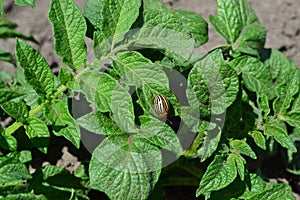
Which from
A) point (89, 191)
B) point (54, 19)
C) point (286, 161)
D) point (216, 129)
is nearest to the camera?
point (54, 19)

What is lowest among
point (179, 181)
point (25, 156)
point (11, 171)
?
point (179, 181)

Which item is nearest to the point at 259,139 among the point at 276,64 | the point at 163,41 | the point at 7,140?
the point at 163,41

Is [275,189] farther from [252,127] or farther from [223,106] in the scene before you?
[223,106]


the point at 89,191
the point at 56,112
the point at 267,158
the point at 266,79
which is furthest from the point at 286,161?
the point at 56,112

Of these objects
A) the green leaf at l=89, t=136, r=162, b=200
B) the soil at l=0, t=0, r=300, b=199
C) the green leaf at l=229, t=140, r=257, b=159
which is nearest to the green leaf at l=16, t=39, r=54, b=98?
the green leaf at l=89, t=136, r=162, b=200

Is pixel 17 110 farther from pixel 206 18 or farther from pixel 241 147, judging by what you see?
pixel 206 18

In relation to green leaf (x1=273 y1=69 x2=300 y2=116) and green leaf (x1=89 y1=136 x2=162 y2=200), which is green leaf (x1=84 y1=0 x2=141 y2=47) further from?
green leaf (x1=273 y1=69 x2=300 y2=116)
